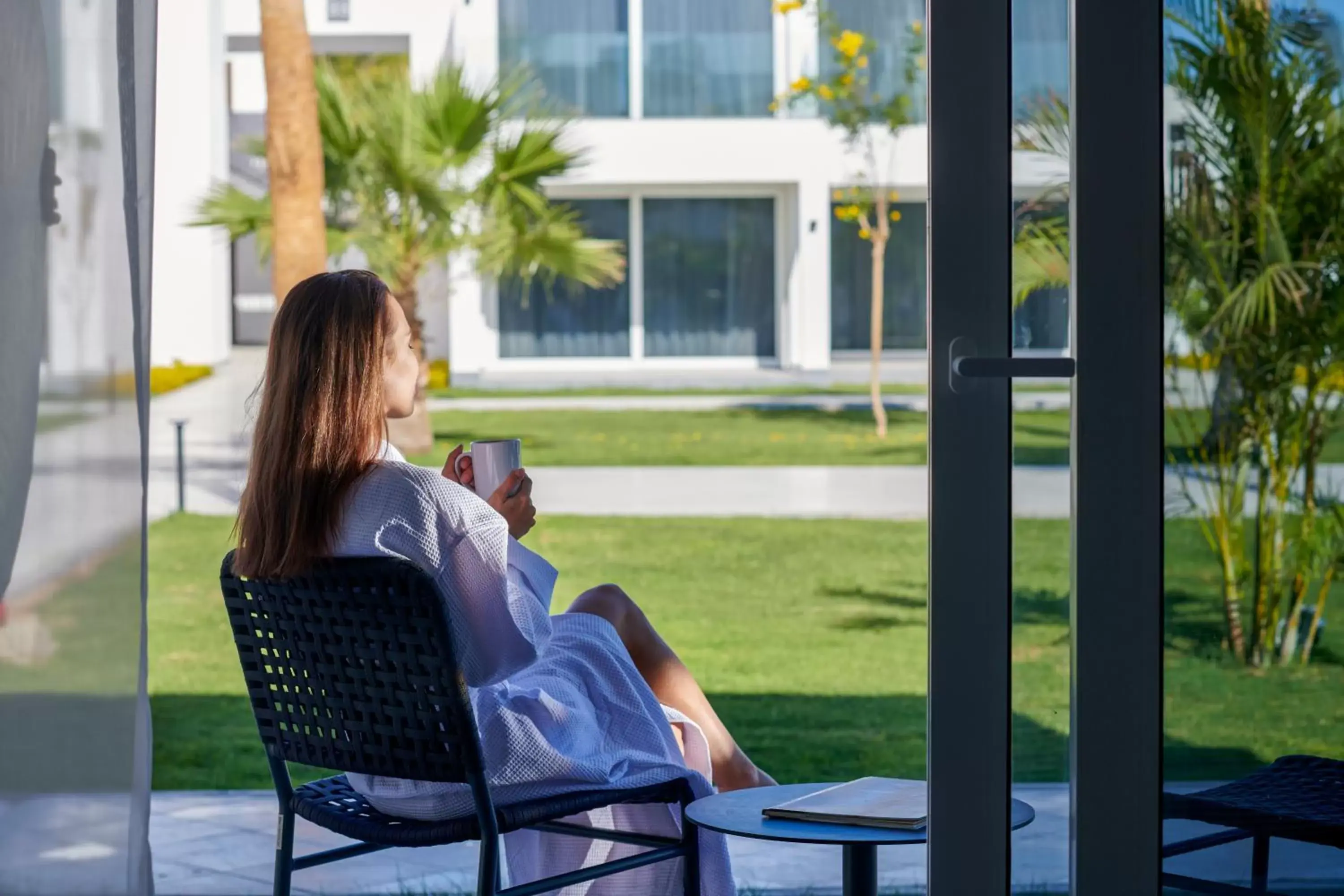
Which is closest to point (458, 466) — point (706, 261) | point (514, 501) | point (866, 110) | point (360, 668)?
point (514, 501)

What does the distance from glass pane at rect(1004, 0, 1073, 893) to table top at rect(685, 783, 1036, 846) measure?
0.06 m

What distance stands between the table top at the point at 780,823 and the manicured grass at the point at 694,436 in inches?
378

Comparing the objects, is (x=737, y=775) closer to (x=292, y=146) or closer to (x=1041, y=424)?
(x=1041, y=424)

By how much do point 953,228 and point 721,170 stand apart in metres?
16.7

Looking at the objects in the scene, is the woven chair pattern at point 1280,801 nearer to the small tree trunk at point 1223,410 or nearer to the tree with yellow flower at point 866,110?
the small tree trunk at point 1223,410

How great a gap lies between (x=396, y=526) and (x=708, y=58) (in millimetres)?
16815

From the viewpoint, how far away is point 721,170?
58.5 feet

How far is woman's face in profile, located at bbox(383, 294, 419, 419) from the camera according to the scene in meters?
1.82

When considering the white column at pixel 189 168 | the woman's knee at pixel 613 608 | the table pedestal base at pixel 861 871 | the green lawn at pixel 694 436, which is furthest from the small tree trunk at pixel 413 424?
the table pedestal base at pixel 861 871

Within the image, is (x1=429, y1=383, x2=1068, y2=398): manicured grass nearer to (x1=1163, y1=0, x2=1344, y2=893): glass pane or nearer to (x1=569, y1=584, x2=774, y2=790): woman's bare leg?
(x1=569, y1=584, x2=774, y2=790): woman's bare leg

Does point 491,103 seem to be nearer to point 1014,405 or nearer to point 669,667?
point 669,667

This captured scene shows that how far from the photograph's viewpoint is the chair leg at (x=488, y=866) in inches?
64.9

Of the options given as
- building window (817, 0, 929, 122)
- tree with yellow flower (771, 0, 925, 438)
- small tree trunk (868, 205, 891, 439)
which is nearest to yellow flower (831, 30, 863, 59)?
tree with yellow flower (771, 0, 925, 438)

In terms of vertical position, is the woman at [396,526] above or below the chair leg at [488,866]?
above
